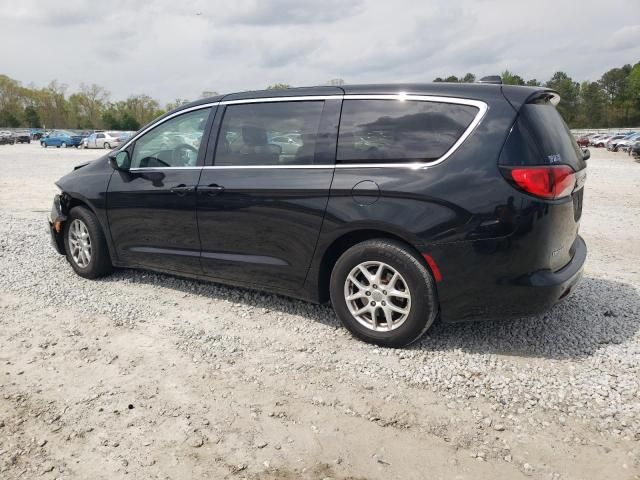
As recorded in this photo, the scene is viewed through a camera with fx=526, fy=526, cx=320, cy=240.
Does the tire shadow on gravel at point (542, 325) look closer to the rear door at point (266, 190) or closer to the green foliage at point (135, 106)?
the rear door at point (266, 190)

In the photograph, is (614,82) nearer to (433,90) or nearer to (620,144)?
(620,144)

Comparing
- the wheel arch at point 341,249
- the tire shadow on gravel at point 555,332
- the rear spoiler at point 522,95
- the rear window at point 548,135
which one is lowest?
the tire shadow on gravel at point 555,332

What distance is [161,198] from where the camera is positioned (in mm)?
4879

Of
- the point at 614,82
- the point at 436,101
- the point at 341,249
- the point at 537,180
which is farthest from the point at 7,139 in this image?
the point at 614,82

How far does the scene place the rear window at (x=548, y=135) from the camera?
348 centimetres

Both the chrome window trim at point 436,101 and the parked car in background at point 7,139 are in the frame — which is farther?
the parked car in background at point 7,139

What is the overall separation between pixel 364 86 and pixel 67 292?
353 centimetres

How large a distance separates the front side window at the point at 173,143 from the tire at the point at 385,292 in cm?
182

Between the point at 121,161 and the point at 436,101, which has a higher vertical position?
the point at 436,101

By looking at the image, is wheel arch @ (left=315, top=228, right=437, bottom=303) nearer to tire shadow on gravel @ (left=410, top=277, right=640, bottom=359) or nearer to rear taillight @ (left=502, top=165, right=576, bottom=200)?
tire shadow on gravel @ (left=410, top=277, right=640, bottom=359)

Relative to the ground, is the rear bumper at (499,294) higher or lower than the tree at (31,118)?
lower

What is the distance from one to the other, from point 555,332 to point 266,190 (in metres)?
2.51

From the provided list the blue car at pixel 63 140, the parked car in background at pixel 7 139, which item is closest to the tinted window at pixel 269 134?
the blue car at pixel 63 140

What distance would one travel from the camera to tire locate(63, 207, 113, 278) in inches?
214
